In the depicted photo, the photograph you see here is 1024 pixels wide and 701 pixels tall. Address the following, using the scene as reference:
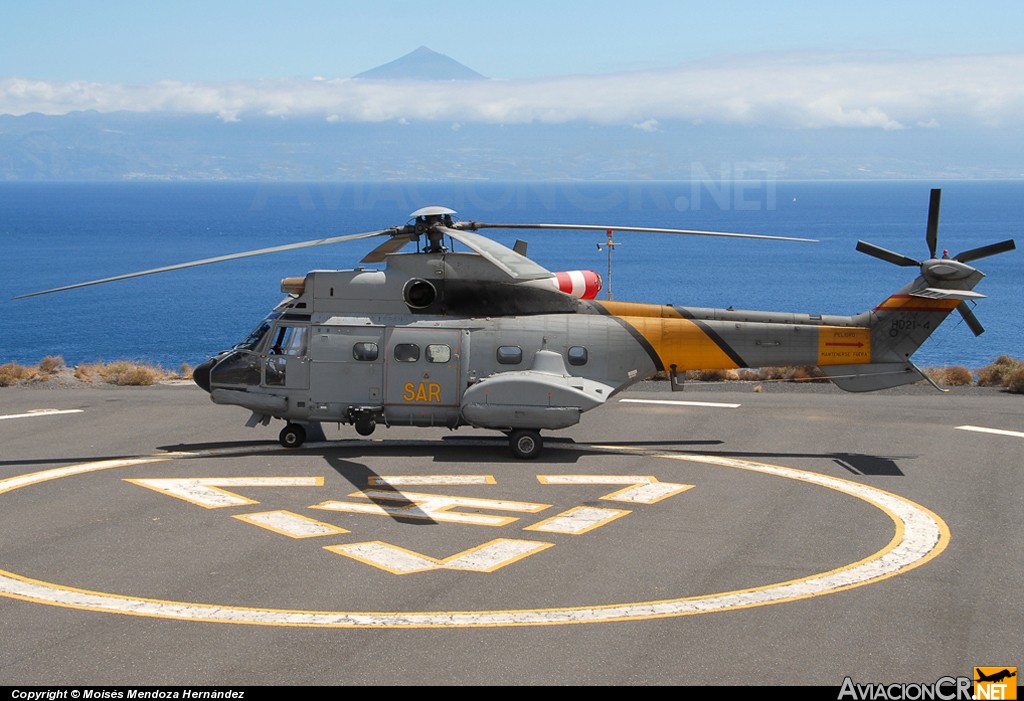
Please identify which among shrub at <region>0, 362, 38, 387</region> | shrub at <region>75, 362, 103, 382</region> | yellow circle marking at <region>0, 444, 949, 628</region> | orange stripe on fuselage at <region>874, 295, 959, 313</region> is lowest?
shrub at <region>75, 362, 103, 382</region>

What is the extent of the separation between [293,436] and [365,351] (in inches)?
101

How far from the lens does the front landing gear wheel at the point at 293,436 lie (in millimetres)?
22594

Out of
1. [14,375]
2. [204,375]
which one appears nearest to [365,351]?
[204,375]

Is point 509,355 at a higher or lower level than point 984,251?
lower

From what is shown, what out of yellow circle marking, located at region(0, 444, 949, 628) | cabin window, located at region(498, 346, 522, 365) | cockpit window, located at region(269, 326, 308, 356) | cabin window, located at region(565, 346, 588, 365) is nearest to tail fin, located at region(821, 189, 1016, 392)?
cabin window, located at region(565, 346, 588, 365)

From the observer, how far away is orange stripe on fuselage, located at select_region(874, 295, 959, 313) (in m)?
22.0

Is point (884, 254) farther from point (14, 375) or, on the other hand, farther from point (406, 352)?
point (14, 375)

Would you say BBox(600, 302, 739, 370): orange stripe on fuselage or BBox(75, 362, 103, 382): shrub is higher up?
BBox(600, 302, 739, 370): orange stripe on fuselage

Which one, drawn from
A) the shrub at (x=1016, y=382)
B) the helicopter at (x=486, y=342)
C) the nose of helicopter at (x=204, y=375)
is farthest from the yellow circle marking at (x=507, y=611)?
the shrub at (x=1016, y=382)

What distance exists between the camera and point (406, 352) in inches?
854

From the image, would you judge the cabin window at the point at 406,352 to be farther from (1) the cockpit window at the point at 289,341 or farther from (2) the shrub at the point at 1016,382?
(2) the shrub at the point at 1016,382

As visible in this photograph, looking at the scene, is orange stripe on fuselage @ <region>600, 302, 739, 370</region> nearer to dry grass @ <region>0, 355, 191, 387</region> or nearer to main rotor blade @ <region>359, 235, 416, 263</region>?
main rotor blade @ <region>359, 235, 416, 263</region>

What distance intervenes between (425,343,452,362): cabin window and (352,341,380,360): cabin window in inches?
41.5

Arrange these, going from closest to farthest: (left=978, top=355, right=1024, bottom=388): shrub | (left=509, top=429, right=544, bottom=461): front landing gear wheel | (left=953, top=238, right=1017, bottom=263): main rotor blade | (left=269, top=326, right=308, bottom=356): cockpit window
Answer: (left=953, top=238, right=1017, bottom=263): main rotor blade
(left=509, top=429, right=544, bottom=461): front landing gear wheel
(left=269, top=326, right=308, bottom=356): cockpit window
(left=978, top=355, right=1024, bottom=388): shrub
